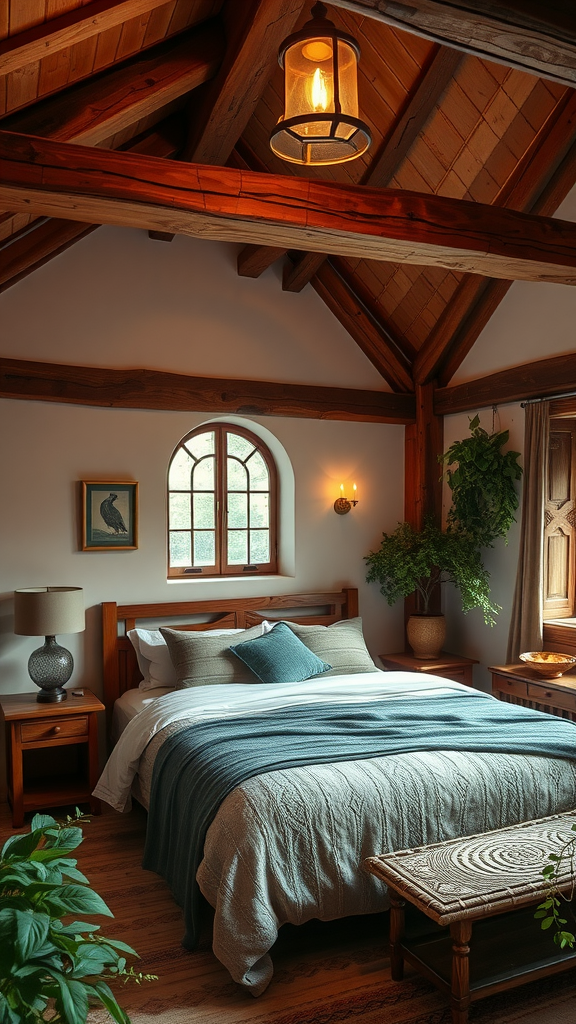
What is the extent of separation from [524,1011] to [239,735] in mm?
1500

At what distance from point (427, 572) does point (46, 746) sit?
2.63m

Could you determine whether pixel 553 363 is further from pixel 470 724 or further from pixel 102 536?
pixel 102 536

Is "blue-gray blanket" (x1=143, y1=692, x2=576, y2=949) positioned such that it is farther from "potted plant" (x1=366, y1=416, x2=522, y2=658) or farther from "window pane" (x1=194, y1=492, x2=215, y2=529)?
"window pane" (x1=194, y1=492, x2=215, y2=529)

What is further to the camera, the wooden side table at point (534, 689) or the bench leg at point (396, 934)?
the wooden side table at point (534, 689)

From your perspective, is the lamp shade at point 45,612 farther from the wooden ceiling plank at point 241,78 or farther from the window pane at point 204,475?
the wooden ceiling plank at point 241,78

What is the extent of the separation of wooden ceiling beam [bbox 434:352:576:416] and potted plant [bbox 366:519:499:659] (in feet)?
2.87

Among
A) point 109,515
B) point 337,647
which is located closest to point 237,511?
point 109,515

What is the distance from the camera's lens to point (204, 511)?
5.53m

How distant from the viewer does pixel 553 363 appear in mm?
4742

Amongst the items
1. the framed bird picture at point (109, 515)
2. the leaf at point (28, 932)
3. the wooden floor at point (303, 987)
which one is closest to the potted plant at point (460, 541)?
the framed bird picture at point (109, 515)

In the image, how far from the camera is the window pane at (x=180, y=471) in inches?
214

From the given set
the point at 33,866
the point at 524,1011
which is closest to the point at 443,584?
the point at 524,1011

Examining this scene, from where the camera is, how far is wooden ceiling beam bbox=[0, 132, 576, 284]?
269 centimetres

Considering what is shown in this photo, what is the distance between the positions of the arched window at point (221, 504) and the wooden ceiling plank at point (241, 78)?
1887 mm
